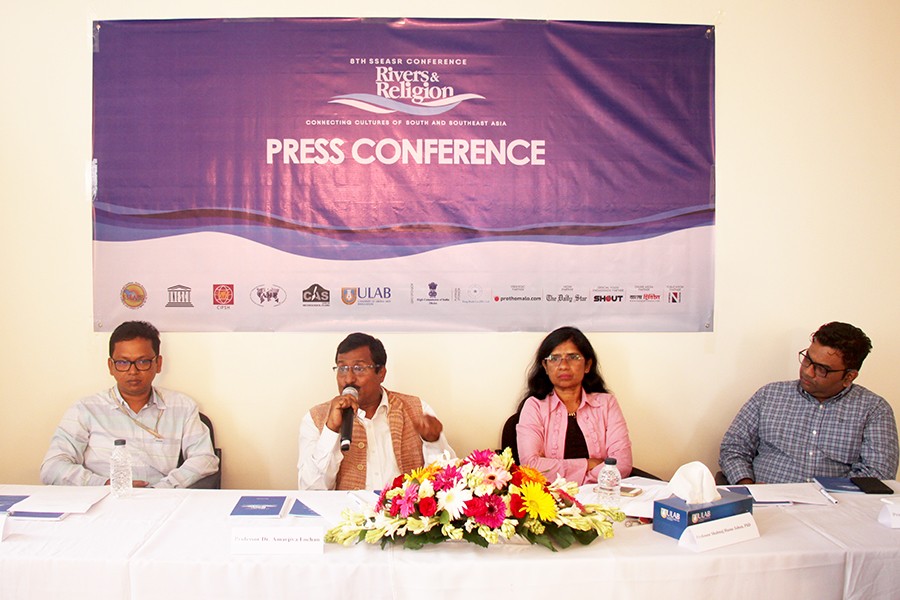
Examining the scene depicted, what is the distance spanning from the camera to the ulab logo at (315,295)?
332 cm

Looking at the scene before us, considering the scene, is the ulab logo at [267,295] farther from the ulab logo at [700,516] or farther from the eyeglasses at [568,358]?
the ulab logo at [700,516]

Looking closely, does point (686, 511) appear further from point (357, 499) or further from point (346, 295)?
point (346, 295)

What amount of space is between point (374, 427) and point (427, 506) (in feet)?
3.97

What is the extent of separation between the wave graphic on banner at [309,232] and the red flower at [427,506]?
1.68 meters

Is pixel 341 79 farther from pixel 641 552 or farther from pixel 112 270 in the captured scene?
pixel 641 552

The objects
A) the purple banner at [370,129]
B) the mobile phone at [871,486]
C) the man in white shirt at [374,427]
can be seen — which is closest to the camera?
the mobile phone at [871,486]

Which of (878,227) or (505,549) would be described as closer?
(505,549)

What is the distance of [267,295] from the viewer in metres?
3.32

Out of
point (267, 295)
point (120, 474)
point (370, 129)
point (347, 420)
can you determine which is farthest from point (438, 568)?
point (370, 129)

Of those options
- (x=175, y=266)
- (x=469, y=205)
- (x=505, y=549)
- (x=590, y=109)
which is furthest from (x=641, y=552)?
(x=175, y=266)

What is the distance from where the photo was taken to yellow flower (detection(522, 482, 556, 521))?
71.0 inches

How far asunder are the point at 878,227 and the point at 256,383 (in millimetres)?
3113

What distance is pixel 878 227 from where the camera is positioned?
3484 millimetres

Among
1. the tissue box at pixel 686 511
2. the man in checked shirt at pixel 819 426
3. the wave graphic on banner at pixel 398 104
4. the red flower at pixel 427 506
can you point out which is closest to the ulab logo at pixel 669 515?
the tissue box at pixel 686 511
